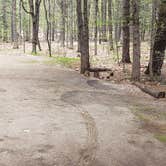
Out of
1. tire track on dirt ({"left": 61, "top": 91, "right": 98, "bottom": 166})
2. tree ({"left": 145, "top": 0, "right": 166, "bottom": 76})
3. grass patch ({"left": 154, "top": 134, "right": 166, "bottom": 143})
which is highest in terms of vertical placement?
tree ({"left": 145, "top": 0, "right": 166, "bottom": 76})

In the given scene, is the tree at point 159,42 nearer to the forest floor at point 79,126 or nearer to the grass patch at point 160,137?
the forest floor at point 79,126

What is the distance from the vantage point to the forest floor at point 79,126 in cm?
552

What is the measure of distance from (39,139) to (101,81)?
7.87m

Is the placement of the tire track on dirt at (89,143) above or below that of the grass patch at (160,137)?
above

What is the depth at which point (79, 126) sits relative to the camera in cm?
721

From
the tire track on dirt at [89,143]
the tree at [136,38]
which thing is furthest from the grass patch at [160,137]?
the tree at [136,38]

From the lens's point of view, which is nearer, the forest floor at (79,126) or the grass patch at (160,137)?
the forest floor at (79,126)

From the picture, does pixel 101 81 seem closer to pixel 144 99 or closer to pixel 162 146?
pixel 144 99

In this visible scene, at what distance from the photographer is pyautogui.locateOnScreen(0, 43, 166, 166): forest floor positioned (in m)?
5.52

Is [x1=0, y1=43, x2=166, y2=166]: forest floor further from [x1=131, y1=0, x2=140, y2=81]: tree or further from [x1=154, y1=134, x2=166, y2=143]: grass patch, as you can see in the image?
[x1=131, y1=0, x2=140, y2=81]: tree

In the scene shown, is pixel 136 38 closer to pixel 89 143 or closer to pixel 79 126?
pixel 79 126

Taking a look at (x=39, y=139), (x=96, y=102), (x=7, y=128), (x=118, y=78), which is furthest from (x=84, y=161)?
(x=118, y=78)

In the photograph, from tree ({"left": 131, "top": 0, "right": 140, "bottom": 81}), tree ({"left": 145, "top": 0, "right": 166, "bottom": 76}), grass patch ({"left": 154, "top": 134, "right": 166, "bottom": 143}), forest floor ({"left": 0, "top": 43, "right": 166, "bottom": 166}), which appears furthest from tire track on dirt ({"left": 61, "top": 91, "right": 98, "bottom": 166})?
tree ({"left": 145, "top": 0, "right": 166, "bottom": 76})

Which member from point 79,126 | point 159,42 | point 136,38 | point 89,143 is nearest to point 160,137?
point 89,143
